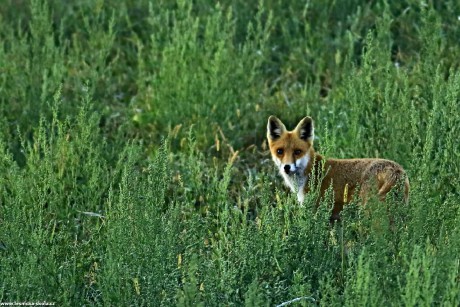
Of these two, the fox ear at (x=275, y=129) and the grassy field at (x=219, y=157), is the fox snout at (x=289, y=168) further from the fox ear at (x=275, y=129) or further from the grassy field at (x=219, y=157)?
the fox ear at (x=275, y=129)

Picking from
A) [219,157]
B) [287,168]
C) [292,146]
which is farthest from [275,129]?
[219,157]

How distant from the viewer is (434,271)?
4.83 meters

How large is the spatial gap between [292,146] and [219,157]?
132 centimetres

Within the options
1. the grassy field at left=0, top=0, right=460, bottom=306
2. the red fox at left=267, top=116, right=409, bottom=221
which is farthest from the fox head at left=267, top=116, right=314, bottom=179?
the grassy field at left=0, top=0, right=460, bottom=306

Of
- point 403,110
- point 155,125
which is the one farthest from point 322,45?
point 403,110

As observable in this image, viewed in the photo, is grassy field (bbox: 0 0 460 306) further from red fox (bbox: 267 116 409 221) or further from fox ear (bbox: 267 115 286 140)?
fox ear (bbox: 267 115 286 140)

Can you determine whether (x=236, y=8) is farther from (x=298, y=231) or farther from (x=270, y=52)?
(x=298, y=231)

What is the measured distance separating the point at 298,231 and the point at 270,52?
4.81m

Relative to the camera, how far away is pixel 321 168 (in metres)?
7.20

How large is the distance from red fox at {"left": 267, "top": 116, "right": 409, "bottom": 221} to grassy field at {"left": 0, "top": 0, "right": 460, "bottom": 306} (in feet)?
0.58

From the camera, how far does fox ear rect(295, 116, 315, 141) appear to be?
7.63m

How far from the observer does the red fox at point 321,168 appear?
6797mm

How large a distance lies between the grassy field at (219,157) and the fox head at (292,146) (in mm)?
193

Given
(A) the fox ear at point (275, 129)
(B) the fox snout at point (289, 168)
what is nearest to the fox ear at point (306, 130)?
(A) the fox ear at point (275, 129)
